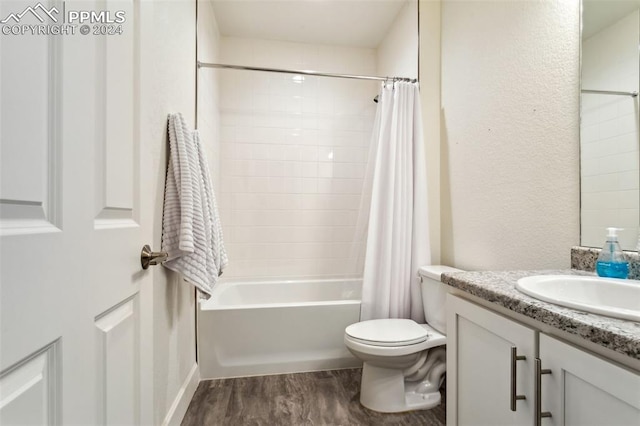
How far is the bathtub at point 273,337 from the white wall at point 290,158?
0.74 metres

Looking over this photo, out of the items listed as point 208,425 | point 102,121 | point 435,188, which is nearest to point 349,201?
point 435,188

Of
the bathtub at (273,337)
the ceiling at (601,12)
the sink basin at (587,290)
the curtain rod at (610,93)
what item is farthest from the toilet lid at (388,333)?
the ceiling at (601,12)

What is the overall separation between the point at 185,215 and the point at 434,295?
143 centimetres

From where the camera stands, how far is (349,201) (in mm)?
2818

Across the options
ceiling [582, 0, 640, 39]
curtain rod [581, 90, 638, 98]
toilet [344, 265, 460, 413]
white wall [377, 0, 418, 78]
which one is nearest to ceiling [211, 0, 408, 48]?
white wall [377, 0, 418, 78]

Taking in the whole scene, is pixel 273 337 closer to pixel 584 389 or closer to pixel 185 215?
pixel 185 215

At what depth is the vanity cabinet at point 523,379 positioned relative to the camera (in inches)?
22.6

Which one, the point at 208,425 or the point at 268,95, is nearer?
the point at 208,425

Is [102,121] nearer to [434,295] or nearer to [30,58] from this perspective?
[30,58]

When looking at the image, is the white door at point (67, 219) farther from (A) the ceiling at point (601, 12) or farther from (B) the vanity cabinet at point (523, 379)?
(A) the ceiling at point (601, 12)

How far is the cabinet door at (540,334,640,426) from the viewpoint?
544mm

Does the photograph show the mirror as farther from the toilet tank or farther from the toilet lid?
the toilet lid

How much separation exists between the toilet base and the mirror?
1.10 meters

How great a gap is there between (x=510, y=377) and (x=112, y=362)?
983mm
